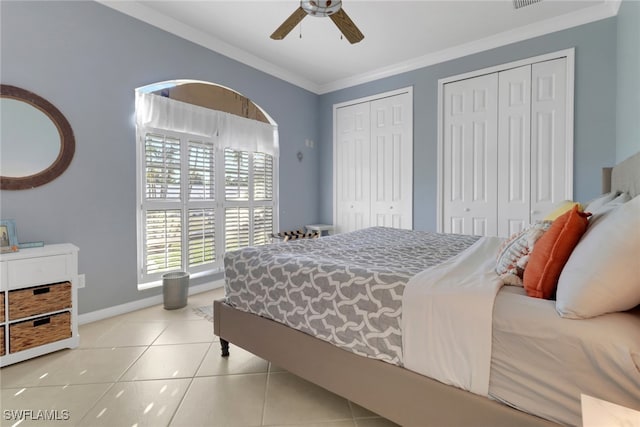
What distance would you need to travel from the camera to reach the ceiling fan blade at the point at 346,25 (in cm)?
229

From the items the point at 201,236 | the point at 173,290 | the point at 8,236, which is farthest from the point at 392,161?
the point at 8,236

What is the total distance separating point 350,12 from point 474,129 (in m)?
1.99

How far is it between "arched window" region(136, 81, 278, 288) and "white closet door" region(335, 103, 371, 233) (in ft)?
3.67

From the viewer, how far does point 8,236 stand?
2.13 metres

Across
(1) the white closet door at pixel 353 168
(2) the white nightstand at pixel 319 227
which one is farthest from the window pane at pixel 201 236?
(1) the white closet door at pixel 353 168

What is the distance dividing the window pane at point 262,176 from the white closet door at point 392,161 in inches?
60.5

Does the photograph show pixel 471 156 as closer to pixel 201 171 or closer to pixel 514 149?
pixel 514 149

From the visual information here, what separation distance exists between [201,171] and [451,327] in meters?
3.22

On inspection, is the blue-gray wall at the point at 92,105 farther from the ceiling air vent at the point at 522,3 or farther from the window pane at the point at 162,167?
the ceiling air vent at the point at 522,3

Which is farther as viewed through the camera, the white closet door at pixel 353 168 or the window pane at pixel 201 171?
the white closet door at pixel 353 168

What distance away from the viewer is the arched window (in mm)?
3123

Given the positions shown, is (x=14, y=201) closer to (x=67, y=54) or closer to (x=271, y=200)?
(x=67, y=54)

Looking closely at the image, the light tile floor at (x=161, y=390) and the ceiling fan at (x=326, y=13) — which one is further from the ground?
the ceiling fan at (x=326, y=13)

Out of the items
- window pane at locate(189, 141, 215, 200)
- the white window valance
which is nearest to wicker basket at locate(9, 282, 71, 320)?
window pane at locate(189, 141, 215, 200)
